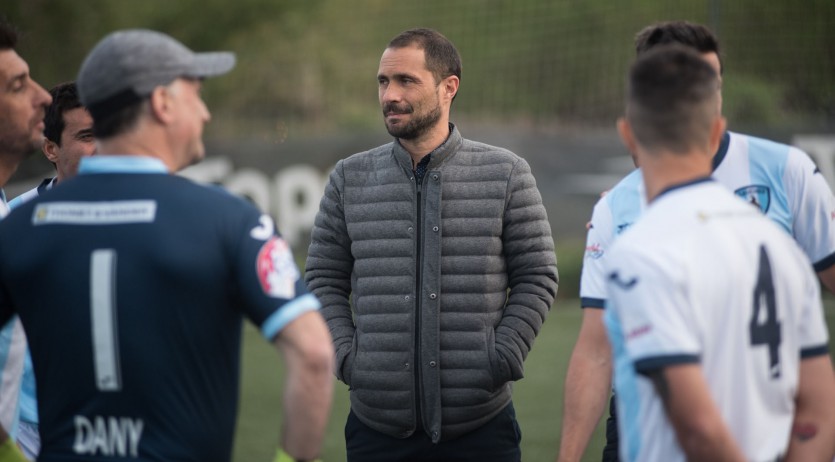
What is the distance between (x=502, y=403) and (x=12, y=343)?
1.78 meters

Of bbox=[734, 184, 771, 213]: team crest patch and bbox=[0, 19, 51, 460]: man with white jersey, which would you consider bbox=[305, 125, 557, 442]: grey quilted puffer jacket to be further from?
bbox=[0, 19, 51, 460]: man with white jersey

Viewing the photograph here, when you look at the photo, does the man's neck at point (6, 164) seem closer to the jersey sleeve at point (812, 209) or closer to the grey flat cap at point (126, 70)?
the grey flat cap at point (126, 70)

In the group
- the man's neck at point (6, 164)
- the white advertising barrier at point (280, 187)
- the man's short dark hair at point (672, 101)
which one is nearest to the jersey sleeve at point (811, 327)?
the man's short dark hair at point (672, 101)

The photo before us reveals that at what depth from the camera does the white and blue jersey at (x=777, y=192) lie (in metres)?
3.33

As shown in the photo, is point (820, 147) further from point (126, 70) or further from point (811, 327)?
point (126, 70)

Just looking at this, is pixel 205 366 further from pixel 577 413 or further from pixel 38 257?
pixel 577 413

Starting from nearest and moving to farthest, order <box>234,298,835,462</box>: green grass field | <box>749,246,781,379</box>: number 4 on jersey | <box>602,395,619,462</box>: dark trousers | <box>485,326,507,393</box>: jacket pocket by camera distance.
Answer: <box>749,246,781,379</box>: number 4 on jersey
<box>602,395,619,462</box>: dark trousers
<box>485,326,507,393</box>: jacket pocket
<box>234,298,835,462</box>: green grass field

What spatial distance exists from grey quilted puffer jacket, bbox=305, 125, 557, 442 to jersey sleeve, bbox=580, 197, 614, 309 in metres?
0.61

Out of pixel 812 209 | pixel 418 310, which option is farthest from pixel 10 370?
pixel 812 209

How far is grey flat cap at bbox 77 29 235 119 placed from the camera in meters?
2.67

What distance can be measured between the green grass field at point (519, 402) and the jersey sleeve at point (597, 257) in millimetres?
3301

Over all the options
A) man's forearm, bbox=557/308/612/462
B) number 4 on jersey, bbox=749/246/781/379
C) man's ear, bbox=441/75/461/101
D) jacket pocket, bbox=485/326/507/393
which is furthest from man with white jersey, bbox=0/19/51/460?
number 4 on jersey, bbox=749/246/781/379

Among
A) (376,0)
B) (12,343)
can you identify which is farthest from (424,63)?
(376,0)

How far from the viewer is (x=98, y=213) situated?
2.61 m
